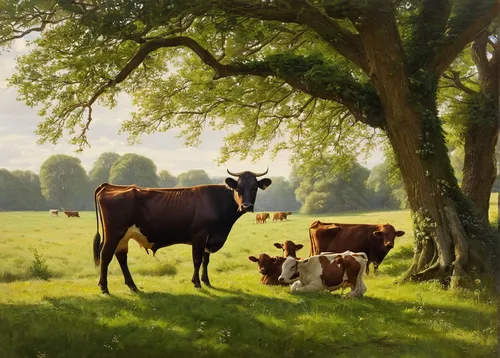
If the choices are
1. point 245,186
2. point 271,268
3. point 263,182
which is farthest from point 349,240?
point 245,186

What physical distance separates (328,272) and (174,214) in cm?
326

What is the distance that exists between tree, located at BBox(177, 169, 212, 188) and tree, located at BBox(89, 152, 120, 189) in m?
1.47

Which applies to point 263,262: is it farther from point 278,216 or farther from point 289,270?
point 278,216

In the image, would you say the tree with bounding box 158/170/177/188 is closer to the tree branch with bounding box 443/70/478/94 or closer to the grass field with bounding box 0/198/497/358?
the grass field with bounding box 0/198/497/358

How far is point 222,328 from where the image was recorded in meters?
7.41

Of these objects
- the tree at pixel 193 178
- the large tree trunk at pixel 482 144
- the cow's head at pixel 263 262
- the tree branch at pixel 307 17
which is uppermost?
the tree branch at pixel 307 17

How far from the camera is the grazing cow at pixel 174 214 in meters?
9.03

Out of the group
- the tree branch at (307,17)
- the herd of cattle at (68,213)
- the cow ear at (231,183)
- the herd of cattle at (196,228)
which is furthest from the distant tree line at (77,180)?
the tree branch at (307,17)

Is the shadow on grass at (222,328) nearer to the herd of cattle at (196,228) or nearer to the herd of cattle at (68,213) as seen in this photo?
the herd of cattle at (196,228)

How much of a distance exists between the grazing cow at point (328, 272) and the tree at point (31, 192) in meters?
5.62

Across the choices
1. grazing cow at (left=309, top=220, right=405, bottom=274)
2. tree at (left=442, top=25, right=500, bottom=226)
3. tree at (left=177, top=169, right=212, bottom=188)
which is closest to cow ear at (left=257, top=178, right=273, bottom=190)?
tree at (left=177, top=169, right=212, bottom=188)

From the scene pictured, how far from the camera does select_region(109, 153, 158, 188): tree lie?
10.3 metres

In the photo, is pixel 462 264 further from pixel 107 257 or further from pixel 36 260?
pixel 36 260

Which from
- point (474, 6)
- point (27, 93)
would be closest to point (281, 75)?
point (474, 6)
